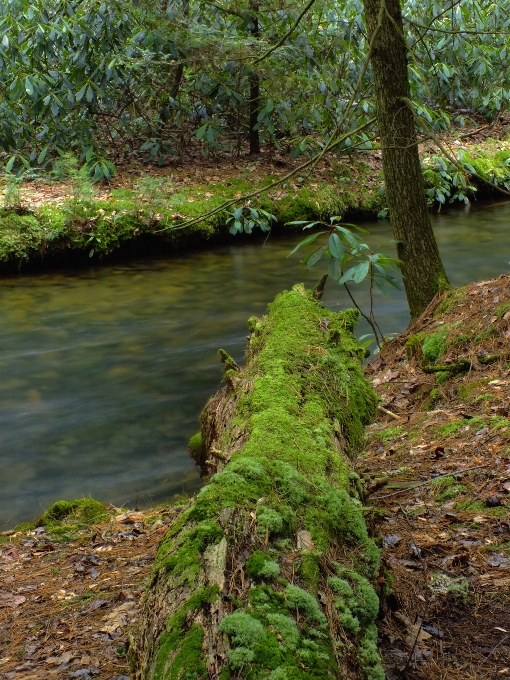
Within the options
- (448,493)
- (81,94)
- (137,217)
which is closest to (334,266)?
(448,493)

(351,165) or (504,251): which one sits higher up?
(351,165)

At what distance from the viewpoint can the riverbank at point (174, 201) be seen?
11.5 metres

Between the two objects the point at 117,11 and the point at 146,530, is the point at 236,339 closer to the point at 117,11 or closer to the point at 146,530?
the point at 146,530

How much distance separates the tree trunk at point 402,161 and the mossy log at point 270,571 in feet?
11.8

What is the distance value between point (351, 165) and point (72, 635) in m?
13.8

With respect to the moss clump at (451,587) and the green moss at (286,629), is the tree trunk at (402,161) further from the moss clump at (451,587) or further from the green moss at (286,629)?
the green moss at (286,629)

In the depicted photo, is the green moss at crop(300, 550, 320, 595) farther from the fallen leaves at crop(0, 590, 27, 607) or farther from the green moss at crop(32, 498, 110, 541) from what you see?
the green moss at crop(32, 498, 110, 541)

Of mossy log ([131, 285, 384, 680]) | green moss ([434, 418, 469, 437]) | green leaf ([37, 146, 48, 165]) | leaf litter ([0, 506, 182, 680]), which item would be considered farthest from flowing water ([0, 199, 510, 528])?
green leaf ([37, 146, 48, 165])

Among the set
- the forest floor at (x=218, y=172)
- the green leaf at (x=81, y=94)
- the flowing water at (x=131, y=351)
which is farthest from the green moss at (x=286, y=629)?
the green leaf at (x=81, y=94)

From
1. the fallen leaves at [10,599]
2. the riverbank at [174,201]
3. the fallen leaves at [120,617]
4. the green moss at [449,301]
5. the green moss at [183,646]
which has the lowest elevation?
the fallen leaves at [10,599]

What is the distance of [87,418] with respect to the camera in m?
6.93

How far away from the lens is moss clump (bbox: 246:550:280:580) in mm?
1973

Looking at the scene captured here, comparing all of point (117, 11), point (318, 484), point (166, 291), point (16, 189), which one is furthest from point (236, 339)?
point (117, 11)

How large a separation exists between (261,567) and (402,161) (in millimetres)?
4944
